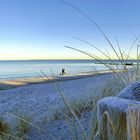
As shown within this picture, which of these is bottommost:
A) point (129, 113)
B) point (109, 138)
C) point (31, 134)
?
point (31, 134)

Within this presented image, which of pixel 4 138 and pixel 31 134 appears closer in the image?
pixel 4 138

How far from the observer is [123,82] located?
8.91 feet

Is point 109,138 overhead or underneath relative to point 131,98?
underneath

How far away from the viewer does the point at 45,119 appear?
12.0 ft

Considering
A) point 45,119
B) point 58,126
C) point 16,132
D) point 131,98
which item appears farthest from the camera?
point 45,119

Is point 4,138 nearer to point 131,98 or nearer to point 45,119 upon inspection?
point 45,119

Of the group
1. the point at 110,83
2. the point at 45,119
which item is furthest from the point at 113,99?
the point at 45,119

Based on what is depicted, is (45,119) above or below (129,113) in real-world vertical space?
below

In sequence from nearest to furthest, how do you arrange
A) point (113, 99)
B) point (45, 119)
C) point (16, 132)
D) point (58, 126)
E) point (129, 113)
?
point (129, 113)
point (113, 99)
point (16, 132)
point (58, 126)
point (45, 119)

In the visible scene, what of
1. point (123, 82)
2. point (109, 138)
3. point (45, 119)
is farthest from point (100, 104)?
point (45, 119)

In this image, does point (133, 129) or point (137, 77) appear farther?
point (137, 77)

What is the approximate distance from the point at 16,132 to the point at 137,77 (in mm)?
1171

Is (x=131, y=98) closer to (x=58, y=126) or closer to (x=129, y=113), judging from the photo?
(x=129, y=113)

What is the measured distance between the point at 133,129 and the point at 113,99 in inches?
7.8
